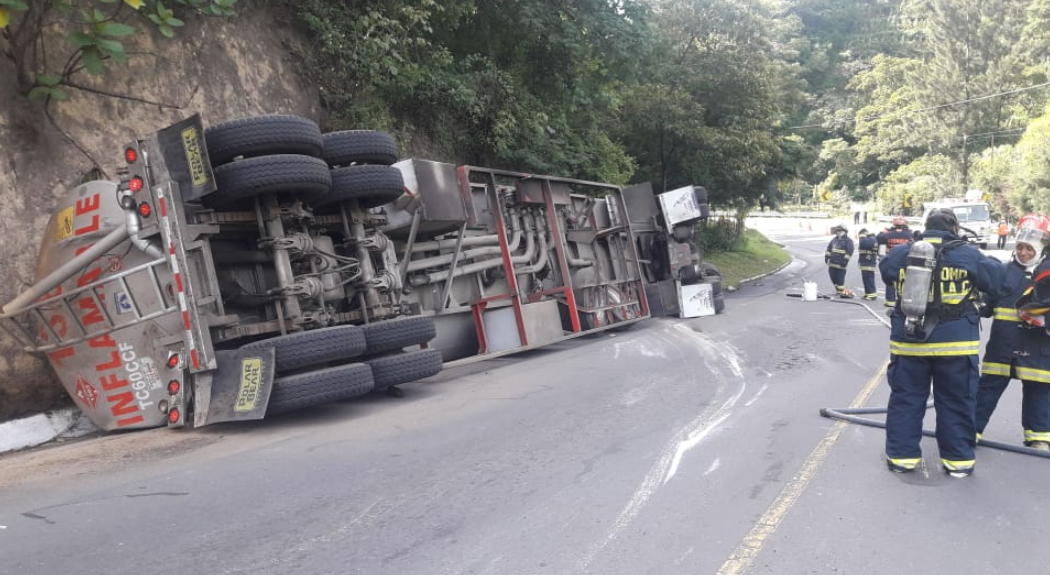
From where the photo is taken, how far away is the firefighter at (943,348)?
486cm

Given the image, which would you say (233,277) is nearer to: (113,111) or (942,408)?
(113,111)

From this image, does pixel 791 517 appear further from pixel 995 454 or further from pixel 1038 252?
pixel 1038 252

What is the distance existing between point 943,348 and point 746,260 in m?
25.2

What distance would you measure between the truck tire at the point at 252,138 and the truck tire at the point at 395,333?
1670 millimetres

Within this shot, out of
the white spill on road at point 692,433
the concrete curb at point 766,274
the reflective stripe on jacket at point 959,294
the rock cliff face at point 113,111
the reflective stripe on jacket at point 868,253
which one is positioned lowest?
the concrete curb at point 766,274

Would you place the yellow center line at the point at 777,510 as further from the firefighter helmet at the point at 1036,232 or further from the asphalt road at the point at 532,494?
the firefighter helmet at the point at 1036,232

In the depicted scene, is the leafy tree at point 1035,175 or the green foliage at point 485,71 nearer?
the green foliage at point 485,71

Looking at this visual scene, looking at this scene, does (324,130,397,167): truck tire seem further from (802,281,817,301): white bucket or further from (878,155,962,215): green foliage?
(878,155,962,215): green foliage

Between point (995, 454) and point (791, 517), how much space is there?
2.20 metres

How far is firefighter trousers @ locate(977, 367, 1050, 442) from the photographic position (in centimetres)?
540

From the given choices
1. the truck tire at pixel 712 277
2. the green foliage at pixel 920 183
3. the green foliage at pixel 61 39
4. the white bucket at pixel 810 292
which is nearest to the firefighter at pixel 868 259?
the white bucket at pixel 810 292

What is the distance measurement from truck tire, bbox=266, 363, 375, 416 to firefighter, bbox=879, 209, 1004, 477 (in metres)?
4.01

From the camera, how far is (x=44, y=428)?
655 centimetres

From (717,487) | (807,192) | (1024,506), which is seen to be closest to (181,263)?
(717,487)
